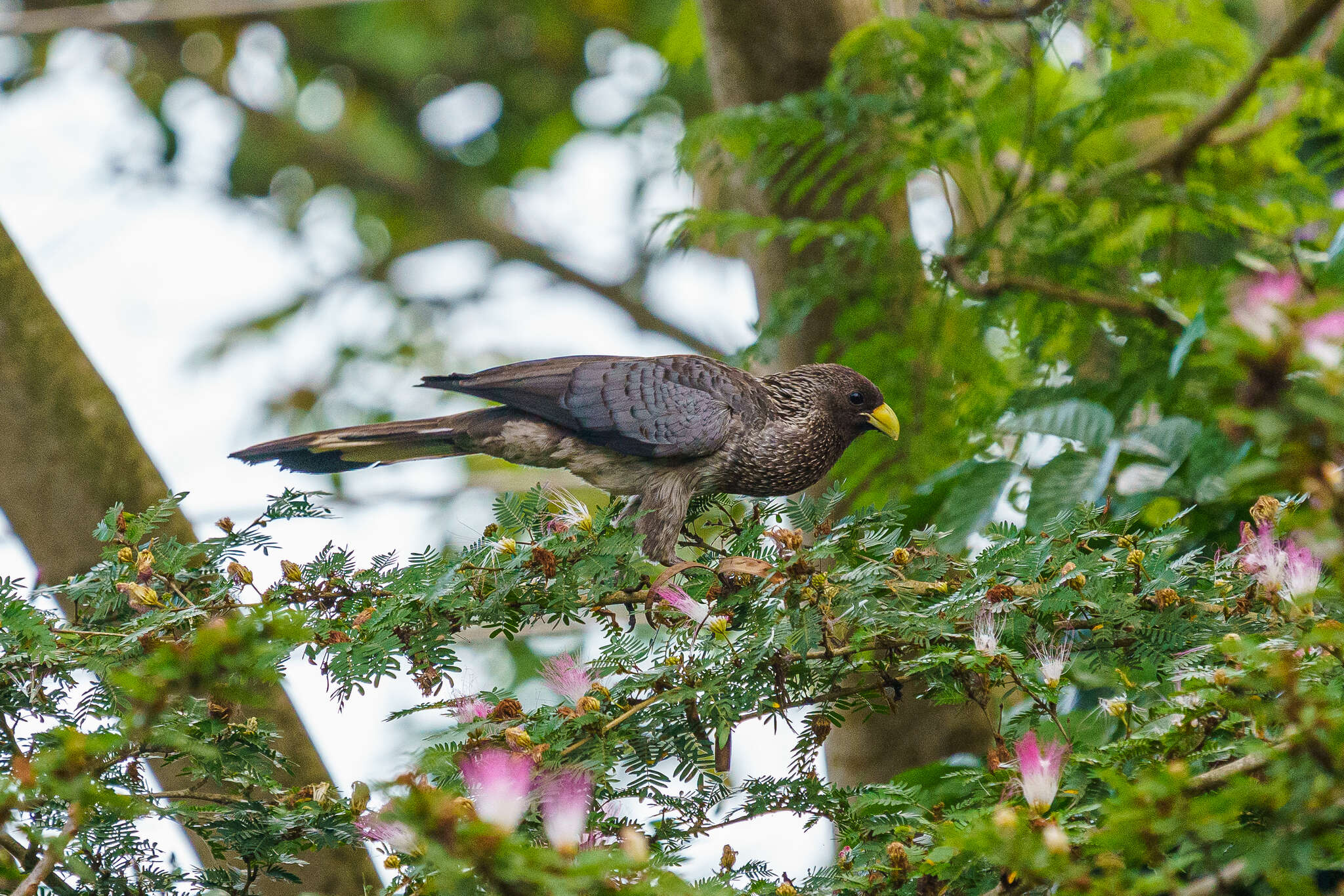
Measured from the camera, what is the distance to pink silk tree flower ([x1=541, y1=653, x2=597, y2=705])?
179 cm

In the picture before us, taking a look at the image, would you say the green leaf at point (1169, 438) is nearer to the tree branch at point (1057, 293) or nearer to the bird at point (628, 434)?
the tree branch at point (1057, 293)

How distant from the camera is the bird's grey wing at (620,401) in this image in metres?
2.93

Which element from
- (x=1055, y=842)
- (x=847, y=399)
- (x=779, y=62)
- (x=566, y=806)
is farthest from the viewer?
(x=779, y=62)

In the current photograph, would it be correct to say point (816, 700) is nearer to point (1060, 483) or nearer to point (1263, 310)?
point (1263, 310)

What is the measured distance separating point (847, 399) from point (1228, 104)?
162 cm

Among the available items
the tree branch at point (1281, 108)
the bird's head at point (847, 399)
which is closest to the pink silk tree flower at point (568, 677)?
the bird's head at point (847, 399)

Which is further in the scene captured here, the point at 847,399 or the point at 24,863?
the point at 847,399

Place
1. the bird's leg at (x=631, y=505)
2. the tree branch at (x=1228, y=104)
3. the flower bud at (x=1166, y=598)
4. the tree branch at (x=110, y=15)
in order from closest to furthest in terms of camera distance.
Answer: the flower bud at (x=1166, y=598)
the bird's leg at (x=631, y=505)
the tree branch at (x=1228, y=104)
the tree branch at (x=110, y=15)

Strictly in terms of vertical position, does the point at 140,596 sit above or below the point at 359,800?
above

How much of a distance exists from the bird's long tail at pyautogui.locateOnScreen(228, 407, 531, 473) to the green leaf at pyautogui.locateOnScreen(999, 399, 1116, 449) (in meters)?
1.30

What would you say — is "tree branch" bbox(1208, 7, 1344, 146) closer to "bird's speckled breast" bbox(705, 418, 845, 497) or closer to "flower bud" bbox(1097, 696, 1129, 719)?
"bird's speckled breast" bbox(705, 418, 845, 497)

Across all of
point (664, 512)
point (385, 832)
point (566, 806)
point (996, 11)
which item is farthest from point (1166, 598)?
point (996, 11)

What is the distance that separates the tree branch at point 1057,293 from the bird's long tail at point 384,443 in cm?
150

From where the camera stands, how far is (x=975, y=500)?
111 inches
